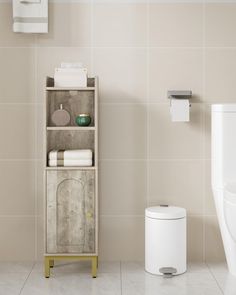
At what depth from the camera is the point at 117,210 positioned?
339 cm

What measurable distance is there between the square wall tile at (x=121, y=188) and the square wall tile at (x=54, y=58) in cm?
71

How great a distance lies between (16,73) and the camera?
132 inches

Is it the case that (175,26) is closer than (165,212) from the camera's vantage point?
No

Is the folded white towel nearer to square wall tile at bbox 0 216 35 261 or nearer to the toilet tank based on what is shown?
the toilet tank

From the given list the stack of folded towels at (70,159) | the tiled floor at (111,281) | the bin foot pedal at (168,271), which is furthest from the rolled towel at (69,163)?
the bin foot pedal at (168,271)

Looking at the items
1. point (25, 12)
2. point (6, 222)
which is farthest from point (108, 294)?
point (25, 12)

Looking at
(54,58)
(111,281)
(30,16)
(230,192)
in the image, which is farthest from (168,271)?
(30,16)

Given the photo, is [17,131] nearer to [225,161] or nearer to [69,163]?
[69,163]

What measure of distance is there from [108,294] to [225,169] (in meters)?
1.05

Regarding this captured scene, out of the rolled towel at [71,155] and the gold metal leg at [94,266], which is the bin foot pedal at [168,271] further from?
the rolled towel at [71,155]

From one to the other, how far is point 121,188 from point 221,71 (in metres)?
1.04

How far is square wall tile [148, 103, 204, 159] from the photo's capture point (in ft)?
11.1

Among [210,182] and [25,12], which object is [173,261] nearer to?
[210,182]

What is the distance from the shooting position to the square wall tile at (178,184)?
133 inches
